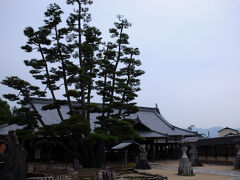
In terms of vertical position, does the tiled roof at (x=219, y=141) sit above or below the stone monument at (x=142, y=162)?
above

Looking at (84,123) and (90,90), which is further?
(90,90)

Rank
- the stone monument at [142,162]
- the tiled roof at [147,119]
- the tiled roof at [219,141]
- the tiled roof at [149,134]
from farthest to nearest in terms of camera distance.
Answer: the tiled roof at [149,134]
the tiled roof at [147,119]
the tiled roof at [219,141]
the stone monument at [142,162]

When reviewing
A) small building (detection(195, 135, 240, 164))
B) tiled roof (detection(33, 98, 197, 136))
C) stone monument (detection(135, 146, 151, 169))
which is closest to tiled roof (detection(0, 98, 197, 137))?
tiled roof (detection(33, 98, 197, 136))

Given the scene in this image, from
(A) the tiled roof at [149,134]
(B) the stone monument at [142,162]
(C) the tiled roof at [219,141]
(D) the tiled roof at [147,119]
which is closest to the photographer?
(B) the stone monument at [142,162]

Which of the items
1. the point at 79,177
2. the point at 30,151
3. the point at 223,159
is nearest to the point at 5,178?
the point at 79,177

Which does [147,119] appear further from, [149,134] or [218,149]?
[218,149]

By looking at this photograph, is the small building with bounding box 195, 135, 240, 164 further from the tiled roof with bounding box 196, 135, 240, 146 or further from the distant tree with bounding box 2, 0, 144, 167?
the distant tree with bounding box 2, 0, 144, 167

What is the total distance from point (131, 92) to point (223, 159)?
13.9 meters

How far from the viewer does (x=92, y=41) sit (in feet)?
56.4

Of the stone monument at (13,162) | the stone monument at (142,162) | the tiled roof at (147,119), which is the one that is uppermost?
the tiled roof at (147,119)

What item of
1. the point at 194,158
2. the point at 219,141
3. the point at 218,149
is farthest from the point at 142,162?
the point at 218,149

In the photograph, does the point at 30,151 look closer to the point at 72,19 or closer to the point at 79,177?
the point at 79,177

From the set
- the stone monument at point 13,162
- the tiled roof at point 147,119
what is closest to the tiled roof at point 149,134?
the tiled roof at point 147,119

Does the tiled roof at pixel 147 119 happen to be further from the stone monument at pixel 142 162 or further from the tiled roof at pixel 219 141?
the stone monument at pixel 142 162
